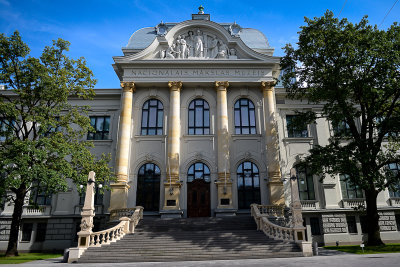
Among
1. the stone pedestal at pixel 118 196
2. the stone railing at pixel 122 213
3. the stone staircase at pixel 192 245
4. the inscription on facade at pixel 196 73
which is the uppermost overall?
the inscription on facade at pixel 196 73

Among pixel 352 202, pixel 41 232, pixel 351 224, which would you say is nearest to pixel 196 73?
pixel 352 202

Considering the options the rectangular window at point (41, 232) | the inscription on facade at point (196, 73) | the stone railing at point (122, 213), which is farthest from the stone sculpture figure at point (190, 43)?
the rectangular window at point (41, 232)

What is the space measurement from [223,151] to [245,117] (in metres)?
4.01

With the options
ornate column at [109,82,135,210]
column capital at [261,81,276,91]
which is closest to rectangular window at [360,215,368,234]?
column capital at [261,81,276,91]

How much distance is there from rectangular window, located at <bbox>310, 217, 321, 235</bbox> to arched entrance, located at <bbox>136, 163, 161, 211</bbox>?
11.8 meters

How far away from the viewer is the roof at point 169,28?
2850cm

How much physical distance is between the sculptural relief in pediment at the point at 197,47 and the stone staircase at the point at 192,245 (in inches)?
554

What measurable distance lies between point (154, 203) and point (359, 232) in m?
15.7

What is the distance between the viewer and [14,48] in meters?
18.2

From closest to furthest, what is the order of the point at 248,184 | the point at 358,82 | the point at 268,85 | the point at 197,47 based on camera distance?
the point at 358,82, the point at 248,184, the point at 268,85, the point at 197,47

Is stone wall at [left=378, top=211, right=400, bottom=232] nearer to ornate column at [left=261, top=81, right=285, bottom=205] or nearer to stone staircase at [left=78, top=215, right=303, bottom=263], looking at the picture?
Result: ornate column at [left=261, top=81, right=285, bottom=205]

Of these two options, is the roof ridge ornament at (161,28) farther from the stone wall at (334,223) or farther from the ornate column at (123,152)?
the stone wall at (334,223)

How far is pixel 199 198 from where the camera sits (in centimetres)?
2298

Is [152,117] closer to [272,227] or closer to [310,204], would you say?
[272,227]
